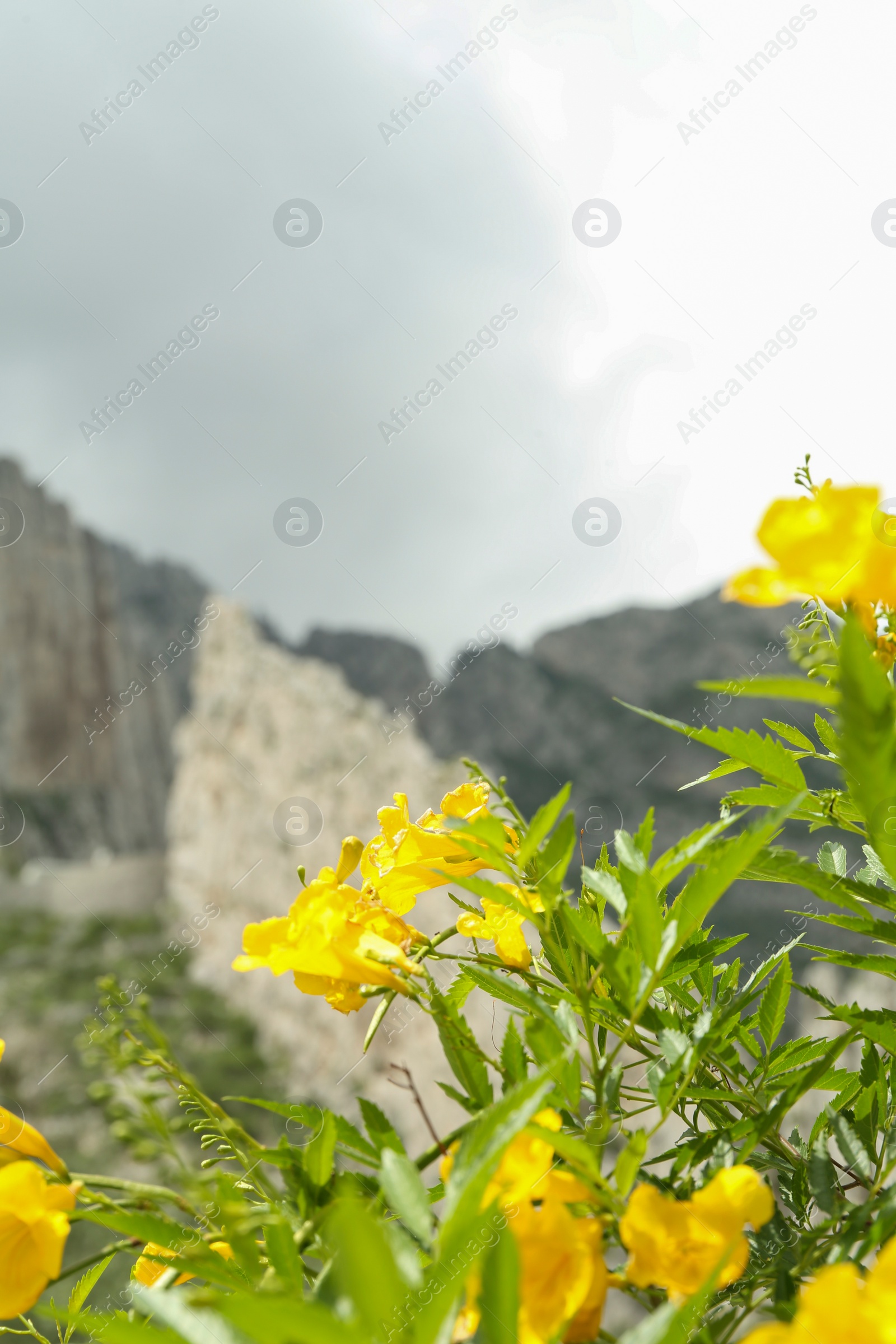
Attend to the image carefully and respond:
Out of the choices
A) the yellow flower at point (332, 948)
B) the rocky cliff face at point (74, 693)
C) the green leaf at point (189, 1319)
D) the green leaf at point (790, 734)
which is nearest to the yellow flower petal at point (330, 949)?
the yellow flower at point (332, 948)

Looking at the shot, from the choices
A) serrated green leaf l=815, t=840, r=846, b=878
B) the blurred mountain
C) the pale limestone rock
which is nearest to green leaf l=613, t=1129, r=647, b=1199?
serrated green leaf l=815, t=840, r=846, b=878

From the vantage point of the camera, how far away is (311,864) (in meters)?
12.8

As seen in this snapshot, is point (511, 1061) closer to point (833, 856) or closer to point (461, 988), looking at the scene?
point (461, 988)

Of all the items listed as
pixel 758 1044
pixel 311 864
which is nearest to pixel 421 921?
pixel 311 864

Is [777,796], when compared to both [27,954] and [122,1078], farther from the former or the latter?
[27,954]

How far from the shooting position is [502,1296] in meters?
0.18

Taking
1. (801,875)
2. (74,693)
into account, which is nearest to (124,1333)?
(801,875)

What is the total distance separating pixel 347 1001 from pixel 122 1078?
0.37 feet

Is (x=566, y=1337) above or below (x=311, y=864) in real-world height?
above

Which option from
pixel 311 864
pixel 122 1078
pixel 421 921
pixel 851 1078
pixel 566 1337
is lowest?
pixel 421 921

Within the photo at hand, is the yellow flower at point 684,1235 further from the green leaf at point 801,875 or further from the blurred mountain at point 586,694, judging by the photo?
the blurred mountain at point 586,694

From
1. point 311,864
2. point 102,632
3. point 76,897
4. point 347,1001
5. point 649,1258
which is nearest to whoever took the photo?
point 649,1258

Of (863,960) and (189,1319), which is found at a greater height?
(189,1319)

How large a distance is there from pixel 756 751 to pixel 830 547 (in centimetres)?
10
